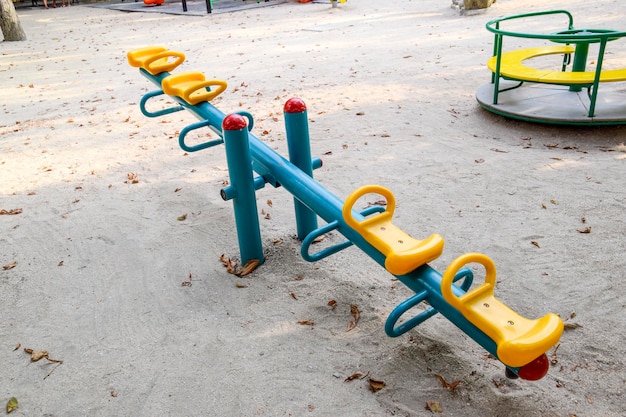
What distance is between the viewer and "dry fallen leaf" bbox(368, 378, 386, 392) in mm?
1966

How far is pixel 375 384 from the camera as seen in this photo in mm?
1983

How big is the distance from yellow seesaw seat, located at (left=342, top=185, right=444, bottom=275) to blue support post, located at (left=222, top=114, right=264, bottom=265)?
2.26ft

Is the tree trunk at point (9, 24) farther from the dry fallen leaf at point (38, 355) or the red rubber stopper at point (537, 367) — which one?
the red rubber stopper at point (537, 367)

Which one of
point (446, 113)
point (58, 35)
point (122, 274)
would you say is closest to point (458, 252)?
point (122, 274)

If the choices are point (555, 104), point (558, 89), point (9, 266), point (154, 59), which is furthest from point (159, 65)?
point (558, 89)

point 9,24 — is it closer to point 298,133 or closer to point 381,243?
point 298,133

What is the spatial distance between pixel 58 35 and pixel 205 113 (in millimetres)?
10618

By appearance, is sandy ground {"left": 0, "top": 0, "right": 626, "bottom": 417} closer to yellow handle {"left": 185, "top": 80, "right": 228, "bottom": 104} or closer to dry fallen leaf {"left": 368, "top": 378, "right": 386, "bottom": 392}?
dry fallen leaf {"left": 368, "top": 378, "right": 386, "bottom": 392}

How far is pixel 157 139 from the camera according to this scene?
496 cm

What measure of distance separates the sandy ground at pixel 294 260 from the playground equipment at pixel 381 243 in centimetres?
28

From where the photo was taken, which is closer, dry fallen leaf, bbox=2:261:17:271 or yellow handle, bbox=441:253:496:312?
yellow handle, bbox=441:253:496:312

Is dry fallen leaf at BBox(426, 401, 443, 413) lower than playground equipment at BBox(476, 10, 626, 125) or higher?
lower

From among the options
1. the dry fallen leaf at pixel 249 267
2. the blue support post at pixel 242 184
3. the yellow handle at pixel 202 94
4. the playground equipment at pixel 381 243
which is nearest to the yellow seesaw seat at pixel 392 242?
the playground equipment at pixel 381 243

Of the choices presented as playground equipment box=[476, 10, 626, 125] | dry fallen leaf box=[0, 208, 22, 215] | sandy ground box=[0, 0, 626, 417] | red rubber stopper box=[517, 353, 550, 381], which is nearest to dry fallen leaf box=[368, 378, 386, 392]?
sandy ground box=[0, 0, 626, 417]
